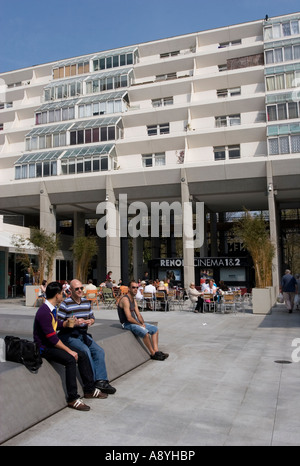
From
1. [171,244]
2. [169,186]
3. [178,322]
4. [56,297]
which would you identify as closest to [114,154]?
[169,186]

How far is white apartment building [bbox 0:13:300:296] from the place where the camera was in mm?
28641

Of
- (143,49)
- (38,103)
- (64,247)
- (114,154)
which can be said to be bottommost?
(64,247)

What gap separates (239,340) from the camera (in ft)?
32.8

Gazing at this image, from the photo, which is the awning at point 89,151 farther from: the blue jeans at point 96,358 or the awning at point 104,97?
the blue jeans at point 96,358

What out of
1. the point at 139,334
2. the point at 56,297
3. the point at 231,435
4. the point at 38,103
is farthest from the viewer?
the point at 38,103

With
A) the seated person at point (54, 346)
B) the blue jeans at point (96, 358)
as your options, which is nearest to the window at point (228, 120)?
the blue jeans at point (96, 358)

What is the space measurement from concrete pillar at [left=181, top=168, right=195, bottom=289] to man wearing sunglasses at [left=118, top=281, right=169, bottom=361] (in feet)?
68.6

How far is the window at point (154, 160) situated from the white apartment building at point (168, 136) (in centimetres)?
9

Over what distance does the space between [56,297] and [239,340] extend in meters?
6.32

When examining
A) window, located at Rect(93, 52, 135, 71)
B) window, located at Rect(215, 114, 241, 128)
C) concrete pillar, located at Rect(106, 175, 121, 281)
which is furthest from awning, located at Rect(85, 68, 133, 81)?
concrete pillar, located at Rect(106, 175, 121, 281)

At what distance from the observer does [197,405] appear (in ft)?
16.6

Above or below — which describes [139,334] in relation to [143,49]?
below

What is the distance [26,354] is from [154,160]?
28573mm

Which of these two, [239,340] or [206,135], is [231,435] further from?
[206,135]
